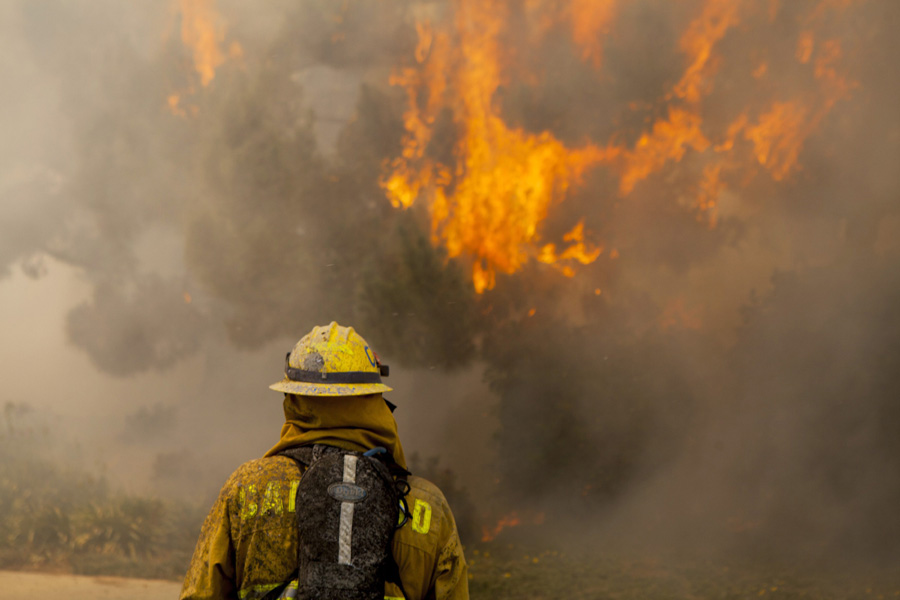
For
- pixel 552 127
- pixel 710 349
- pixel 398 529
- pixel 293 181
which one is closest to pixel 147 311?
pixel 293 181

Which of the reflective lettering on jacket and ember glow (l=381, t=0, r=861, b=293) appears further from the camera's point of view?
ember glow (l=381, t=0, r=861, b=293)

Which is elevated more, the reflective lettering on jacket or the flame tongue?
the flame tongue

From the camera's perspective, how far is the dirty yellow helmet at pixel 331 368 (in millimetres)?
2205

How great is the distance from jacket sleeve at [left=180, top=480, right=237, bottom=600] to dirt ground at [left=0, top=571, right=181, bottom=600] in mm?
6376

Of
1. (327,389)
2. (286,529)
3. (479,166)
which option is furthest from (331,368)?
(479,166)

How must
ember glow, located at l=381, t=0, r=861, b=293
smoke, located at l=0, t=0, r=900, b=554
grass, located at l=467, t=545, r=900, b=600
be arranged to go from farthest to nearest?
1. ember glow, located at l=381, t=0, r=861, b=293
2. smoke, located at l=0, t=0, r=900, b=554
3. grass, located at l=467, t=545, r=900, b=600

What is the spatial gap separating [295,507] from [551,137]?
29.4 feet

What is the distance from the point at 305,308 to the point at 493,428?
3406 millimetres

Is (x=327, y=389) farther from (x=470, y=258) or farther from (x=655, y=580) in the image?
(x=470, y=258)

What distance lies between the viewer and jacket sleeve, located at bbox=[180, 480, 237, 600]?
2131mm

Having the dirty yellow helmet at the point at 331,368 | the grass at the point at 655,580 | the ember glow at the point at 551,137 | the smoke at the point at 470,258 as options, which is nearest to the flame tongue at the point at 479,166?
the ember glow at the point at 551,137

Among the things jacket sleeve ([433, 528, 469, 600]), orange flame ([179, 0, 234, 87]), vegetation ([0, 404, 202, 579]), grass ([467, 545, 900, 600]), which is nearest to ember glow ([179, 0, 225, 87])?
orange flame ([179, 0, 234, 87])

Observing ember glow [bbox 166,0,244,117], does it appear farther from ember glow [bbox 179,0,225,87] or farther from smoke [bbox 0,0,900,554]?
smoke [bbox 0,0,900,554]

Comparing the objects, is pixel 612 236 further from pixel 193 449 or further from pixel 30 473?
pixel 30 473
